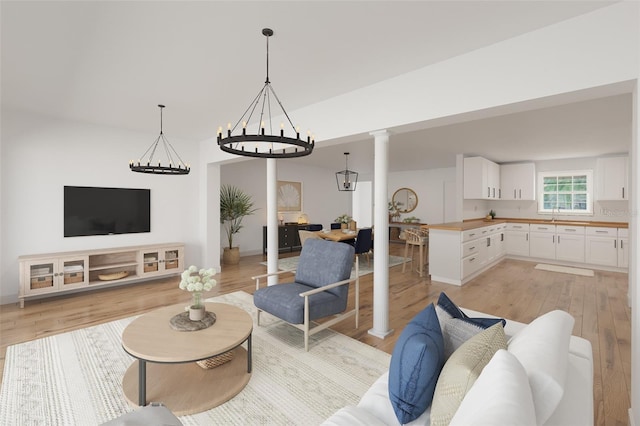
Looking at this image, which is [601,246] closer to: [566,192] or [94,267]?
[566,192]

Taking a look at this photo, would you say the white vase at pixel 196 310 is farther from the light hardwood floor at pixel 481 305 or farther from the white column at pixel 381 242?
the white column at pixel 381 242

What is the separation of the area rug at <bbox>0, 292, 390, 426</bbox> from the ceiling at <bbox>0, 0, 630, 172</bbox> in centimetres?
245

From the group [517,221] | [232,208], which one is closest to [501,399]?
[232,208]

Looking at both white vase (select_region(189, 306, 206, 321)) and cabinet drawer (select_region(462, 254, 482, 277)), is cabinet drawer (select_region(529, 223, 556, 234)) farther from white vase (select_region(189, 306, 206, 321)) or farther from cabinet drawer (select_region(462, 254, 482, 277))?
white vase (select_region(189, 306, 206, 321))

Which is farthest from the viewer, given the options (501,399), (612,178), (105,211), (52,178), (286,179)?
(286,179)

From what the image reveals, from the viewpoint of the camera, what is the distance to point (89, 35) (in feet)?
7.38

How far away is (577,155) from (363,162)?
15.7ft

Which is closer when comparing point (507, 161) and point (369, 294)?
point (369, 294)

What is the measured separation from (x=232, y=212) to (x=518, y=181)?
7060mm

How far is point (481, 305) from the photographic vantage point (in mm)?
4082

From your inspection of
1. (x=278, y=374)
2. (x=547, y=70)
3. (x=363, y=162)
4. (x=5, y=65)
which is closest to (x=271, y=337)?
(x=278, y=374)

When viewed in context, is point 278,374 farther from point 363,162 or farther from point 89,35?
point 363,162

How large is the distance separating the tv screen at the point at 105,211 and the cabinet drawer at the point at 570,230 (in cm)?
847

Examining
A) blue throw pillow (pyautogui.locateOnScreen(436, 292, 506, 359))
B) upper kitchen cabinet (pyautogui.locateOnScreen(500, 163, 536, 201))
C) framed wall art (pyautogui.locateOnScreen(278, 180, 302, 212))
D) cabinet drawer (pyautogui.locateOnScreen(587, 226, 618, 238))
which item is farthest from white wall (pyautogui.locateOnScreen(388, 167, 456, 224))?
blue throw pillow (pyautogui.locateOnScreen(436, 292, 506, 359))
